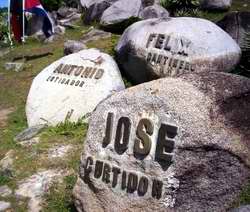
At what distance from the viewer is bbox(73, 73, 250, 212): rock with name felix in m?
5.41

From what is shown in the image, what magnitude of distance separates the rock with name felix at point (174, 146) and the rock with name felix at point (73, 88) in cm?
338

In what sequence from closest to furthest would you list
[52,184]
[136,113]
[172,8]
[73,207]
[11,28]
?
[136,113] < [73,207] < [52,184] < [172,8] < [11,28]

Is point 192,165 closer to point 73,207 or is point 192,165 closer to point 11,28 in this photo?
point 73,207

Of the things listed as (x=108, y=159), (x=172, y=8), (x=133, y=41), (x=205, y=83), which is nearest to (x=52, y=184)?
(x=108, y=159)

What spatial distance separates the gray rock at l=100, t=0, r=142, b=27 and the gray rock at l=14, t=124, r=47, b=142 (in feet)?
19.5

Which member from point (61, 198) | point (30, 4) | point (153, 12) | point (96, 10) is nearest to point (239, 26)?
point (153, 12)

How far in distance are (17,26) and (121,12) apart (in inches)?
131

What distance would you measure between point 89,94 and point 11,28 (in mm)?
8627

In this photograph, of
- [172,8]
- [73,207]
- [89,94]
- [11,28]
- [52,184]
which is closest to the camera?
[73,207]

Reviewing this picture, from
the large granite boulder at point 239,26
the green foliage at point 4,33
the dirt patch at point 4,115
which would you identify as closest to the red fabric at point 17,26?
the green foliage at point 4,33

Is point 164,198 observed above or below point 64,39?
above

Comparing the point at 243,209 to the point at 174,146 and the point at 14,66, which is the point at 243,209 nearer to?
the point at 174,146

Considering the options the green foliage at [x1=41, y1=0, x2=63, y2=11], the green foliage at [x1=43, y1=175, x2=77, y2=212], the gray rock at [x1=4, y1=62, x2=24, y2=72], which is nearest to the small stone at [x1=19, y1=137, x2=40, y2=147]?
the green foliage at [x1=43, y1=175, x2=77, y2=212]

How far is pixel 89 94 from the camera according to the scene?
9430 mm
